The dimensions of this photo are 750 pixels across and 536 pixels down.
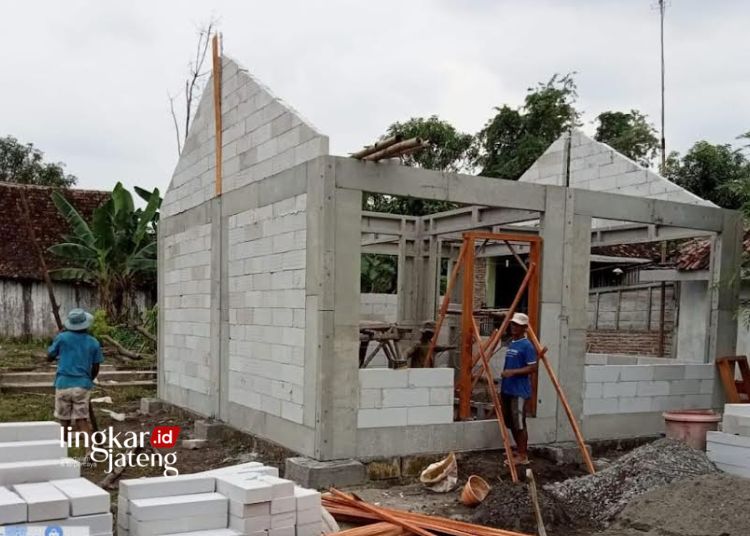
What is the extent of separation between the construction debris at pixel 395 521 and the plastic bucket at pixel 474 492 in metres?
0.72

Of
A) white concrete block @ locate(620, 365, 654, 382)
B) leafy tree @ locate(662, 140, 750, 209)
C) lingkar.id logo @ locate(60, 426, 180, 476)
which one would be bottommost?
lingkar.id logo @ locate(60, 426, 180, 476)

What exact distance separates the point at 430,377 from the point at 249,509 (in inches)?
137

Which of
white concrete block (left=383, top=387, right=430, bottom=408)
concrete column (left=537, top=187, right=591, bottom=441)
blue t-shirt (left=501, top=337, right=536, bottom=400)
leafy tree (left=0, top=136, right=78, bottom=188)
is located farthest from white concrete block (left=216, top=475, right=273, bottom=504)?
leafy tree (left=0, top=136, right=78, bottom=188)

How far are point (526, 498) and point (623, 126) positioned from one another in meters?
20.4

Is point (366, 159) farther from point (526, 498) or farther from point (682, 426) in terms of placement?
point (682, 426)

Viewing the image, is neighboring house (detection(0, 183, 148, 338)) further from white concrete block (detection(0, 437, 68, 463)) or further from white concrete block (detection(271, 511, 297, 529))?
white concrete block (detection(271, 511, 297, 529))

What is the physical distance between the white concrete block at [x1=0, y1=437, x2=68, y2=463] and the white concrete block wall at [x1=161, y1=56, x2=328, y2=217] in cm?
386

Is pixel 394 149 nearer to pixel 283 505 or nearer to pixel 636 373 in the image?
pixel 283 505

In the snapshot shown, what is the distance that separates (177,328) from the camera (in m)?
11.6

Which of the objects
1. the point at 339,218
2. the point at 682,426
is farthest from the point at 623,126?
the point at 339,218

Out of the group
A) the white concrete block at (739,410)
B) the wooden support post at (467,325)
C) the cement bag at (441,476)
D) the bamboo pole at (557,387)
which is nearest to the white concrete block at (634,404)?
the bamboo pole at (557,387)

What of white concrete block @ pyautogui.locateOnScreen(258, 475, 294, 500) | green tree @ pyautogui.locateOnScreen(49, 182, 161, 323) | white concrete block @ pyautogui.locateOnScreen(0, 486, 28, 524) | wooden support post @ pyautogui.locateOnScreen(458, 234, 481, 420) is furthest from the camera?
green tree @ pyautogui.locateOnScreen(49, 182, 161, 323)

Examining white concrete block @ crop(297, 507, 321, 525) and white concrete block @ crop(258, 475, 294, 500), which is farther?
white concrete block @ crop(297, 507, 321, 525)

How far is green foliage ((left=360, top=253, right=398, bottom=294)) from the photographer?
21172 mm
